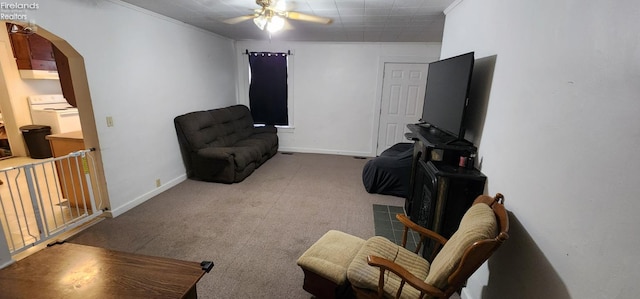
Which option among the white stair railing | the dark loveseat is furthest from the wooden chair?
the white stair railing

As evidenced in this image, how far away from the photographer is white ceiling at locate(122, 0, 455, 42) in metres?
2.77

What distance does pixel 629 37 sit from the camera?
87 cm

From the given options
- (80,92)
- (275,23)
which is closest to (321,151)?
(275,23)

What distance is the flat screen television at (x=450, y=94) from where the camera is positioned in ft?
6.45

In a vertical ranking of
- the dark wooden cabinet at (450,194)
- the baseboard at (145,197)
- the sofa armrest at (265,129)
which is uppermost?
the dark wooden cabinet at (450,194)

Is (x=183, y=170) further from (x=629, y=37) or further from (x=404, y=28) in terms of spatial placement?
(x=629, y=37)

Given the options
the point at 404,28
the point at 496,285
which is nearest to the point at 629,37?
the point at 496,285

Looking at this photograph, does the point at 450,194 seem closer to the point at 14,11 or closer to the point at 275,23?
the point at 275,23

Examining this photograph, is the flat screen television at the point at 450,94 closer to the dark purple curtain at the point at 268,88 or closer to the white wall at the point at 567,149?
the white wall at the point at 567,149

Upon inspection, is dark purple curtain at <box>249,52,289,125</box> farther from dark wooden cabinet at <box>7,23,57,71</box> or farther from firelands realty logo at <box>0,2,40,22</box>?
firelands realty logo at <box>0,2,40,22</box>

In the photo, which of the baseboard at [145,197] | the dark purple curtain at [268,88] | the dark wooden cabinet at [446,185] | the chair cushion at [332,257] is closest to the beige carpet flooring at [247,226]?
the baseboard at [145,197]

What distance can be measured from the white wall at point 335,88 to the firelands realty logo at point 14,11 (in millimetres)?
3606

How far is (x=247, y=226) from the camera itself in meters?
2.80

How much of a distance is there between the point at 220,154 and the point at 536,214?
11.5 feet
